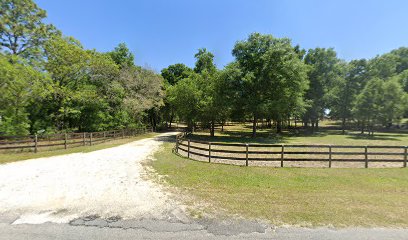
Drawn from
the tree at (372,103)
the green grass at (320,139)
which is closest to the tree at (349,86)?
the tree at (372,103)

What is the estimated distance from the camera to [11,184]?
6.69 meters

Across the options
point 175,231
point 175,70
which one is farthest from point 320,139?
point 175,70

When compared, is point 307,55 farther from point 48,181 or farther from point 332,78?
point 48,181

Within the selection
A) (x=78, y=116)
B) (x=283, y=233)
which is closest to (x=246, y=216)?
(x=283, y=233)

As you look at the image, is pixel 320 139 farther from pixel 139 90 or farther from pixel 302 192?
pixel 139 90

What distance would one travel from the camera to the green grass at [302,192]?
450cm

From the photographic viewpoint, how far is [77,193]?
19.6ft

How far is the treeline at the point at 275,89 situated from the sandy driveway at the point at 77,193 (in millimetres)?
17362

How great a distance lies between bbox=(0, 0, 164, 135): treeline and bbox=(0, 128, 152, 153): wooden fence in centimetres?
309

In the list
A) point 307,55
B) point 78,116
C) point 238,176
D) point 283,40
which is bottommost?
point 238,176

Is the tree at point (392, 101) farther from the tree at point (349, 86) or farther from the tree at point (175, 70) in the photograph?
the tree at point (175, 70)

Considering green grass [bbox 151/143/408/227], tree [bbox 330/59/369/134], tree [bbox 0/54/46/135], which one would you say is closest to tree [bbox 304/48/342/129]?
tree [bbox 330/59/369/134]

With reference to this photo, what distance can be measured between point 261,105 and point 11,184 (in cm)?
2043

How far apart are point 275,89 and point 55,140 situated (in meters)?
22.6
